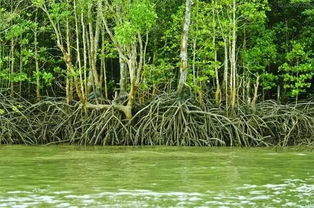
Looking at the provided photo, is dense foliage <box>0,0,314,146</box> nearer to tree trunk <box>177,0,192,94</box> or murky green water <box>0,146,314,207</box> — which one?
tree trunk <box>177,0,192,94</box>

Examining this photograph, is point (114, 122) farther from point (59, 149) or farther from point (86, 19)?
point (86, 19)

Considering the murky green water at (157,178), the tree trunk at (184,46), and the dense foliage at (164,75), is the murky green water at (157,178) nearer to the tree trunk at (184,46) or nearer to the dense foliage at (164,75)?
the dense foliage at (164,75)

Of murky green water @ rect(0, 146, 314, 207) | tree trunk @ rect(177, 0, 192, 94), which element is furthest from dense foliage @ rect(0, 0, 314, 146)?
murky green water @ rect(0, 146, 314, 207)

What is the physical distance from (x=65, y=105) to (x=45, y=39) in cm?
463

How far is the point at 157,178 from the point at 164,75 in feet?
32.1

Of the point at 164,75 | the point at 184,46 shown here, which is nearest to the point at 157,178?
the point at 184,46

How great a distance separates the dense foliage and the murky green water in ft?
5.71

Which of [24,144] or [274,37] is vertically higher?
[274,37]

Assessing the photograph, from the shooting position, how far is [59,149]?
17.8 meters

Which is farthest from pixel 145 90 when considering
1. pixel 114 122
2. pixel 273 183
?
pixel 273 183

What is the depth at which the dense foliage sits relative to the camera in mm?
18719

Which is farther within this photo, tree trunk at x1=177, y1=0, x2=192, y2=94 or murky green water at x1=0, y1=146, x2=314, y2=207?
tree trunk at x1=177, y1=0, x2=192, y2=94

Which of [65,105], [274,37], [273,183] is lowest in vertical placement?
[273,183]

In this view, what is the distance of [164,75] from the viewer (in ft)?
70.7
